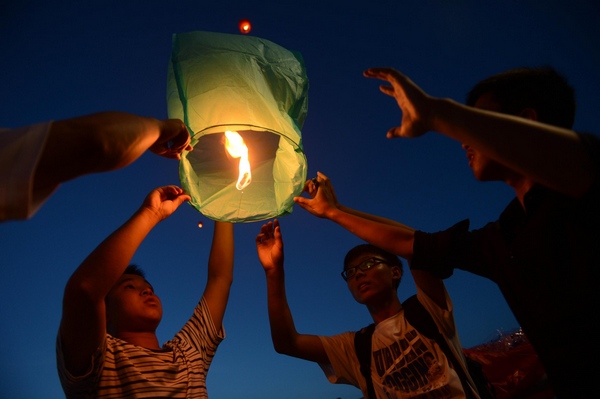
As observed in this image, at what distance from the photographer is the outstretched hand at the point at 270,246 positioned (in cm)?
298

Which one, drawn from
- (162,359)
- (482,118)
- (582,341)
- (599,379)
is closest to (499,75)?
(482,118)

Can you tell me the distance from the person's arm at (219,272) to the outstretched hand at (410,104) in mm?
1934

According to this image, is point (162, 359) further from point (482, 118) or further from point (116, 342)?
point (482, 118)

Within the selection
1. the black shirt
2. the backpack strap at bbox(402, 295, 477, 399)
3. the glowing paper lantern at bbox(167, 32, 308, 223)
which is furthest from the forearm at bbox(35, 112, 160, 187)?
the backpack strap at bbox(402, 295, 477, 399)

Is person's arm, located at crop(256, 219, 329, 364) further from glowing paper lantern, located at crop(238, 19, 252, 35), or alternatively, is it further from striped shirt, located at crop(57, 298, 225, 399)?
glowing paper lantern, located at crop(238, 19, 252, 35)

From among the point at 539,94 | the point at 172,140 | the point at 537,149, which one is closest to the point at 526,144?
the point at 537,149

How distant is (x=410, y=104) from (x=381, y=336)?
206 cm

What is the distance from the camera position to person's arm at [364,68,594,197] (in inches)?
40.2

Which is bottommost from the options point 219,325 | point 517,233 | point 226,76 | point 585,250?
point 585,250

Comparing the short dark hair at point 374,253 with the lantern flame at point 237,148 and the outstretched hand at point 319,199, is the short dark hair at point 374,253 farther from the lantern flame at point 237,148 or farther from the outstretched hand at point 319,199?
the lantern flame at point 237,148

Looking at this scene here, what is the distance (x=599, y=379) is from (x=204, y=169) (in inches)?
90.8

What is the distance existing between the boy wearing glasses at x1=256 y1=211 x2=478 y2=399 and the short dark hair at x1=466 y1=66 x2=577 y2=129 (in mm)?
1373

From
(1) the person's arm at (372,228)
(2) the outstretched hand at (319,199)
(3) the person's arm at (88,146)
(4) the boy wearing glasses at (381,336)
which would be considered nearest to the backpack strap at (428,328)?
(4) the boy wearing glasses at (381,336)

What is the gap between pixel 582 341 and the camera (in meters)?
1.12
